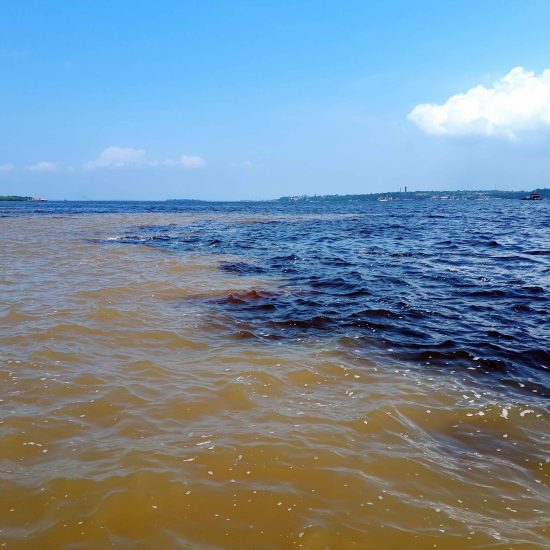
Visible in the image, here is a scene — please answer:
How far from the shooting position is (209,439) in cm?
454

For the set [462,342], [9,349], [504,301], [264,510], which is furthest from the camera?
[504,301]

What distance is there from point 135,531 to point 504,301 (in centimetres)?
1036

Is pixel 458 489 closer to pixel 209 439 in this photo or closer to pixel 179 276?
pixel 209 439

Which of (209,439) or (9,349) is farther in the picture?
(9,349)

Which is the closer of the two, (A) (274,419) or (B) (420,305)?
(A) (274,419)

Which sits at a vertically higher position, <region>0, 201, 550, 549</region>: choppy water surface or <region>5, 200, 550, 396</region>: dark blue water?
<region>5, 200, 550, 396</region>: dark blue water

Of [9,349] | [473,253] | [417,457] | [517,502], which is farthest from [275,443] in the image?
[473,253]

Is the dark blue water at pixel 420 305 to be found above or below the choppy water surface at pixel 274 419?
above

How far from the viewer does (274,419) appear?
5.04 metres

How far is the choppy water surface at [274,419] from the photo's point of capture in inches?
133

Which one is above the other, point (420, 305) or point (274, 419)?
point (420, 305)

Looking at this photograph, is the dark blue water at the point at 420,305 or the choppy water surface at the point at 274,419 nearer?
the choppy water surface at the point at 274,419

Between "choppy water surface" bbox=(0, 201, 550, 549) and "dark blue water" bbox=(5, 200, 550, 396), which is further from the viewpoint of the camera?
"dark blue water" bbox=(5, 200, 550, 396)

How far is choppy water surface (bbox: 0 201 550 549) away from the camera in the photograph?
3.39 m
